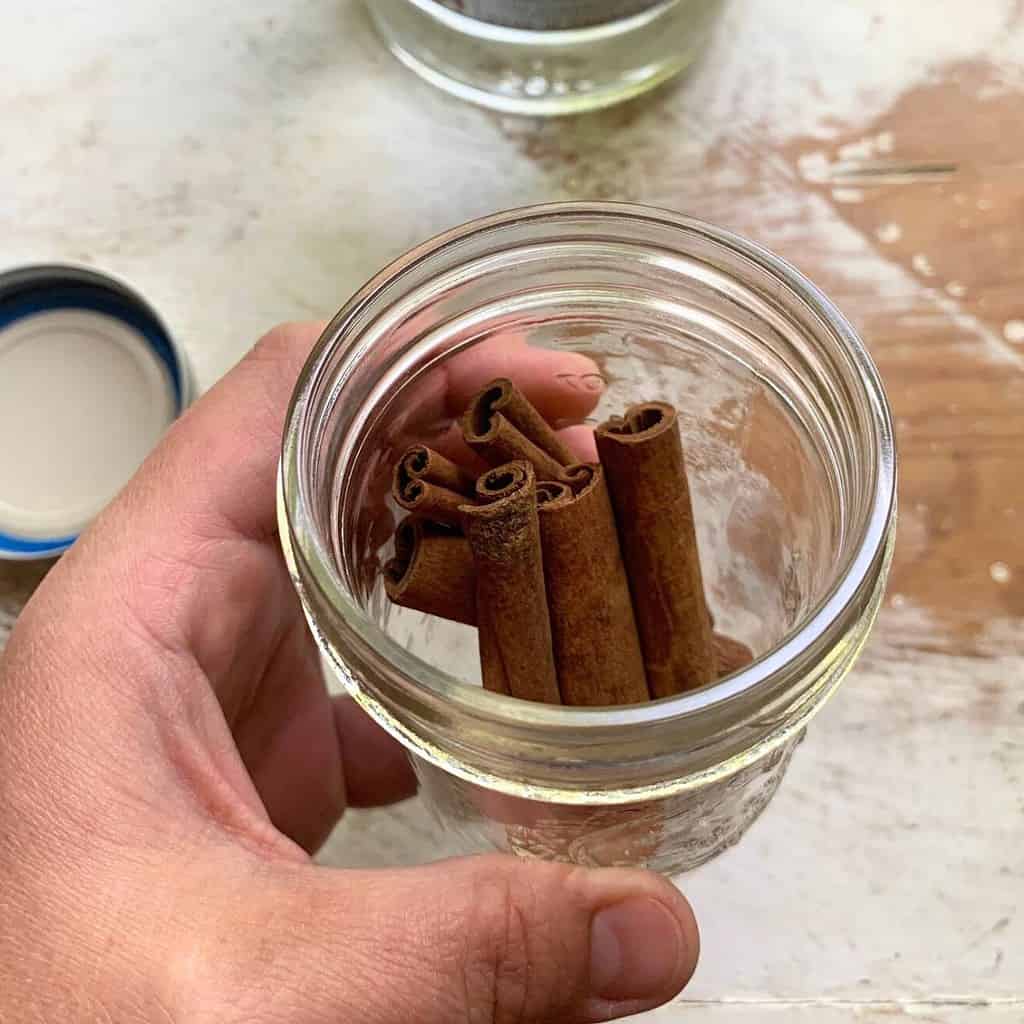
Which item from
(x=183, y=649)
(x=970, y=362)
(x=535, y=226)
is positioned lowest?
(x=970, y=362)

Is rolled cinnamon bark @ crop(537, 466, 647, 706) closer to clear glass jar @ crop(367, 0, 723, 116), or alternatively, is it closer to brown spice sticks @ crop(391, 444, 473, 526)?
brown spice sticks @ crop(391, 444, 473, 526)

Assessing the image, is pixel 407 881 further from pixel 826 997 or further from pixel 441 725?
pixel 826 997

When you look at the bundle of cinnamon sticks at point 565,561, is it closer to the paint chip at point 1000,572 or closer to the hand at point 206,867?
the hand at point 206,867

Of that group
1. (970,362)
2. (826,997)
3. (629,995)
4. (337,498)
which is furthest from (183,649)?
(970,362)

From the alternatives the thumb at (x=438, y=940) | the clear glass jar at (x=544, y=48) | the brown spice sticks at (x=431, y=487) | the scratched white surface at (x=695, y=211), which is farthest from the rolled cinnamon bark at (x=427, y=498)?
the clear glass jar at (x=544, y=48)

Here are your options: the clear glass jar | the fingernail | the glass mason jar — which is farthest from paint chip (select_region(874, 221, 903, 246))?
the fingernail
